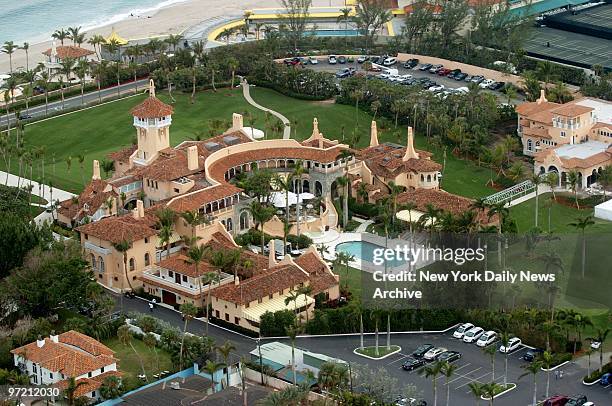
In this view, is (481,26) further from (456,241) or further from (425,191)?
(456,241)

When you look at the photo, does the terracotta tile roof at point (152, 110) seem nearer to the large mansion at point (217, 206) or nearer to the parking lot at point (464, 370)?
the large mansion at point (217, 206)

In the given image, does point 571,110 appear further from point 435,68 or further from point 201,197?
point 201,197

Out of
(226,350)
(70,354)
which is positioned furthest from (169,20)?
(226,350)

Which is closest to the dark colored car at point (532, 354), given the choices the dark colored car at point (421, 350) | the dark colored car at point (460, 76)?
the dark colored car at point (421, 350)

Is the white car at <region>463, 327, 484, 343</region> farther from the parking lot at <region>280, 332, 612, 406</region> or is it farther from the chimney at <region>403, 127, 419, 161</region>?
the chimney at <region>403, 127, 419, 161</region>

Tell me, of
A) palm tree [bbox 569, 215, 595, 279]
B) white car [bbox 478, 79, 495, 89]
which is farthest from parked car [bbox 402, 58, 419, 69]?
palm tree [bbox 569, 215, 595, 279]

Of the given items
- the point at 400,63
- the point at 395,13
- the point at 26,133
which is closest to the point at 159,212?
the point at 26,133
